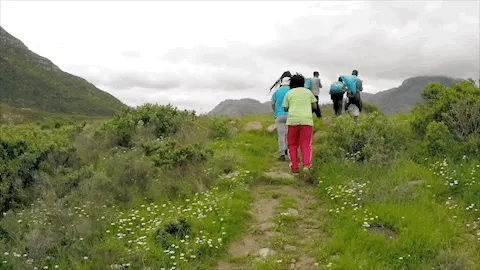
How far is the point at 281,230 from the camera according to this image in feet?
21.1

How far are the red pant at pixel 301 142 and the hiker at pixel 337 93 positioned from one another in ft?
19.6

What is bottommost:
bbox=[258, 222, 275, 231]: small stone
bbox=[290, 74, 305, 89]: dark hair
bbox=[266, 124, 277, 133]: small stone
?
bbox=[258, 222, 275, 231]: small stone

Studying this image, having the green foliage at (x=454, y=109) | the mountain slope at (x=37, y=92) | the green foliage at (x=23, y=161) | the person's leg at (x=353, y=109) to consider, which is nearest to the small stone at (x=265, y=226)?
the green foliage at (x=23, y=161)

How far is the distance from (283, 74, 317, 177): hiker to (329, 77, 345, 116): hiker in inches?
219

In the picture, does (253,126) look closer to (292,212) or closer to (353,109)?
(353,109)

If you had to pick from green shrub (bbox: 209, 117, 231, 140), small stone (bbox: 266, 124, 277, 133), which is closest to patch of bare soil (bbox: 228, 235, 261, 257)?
green shrub (bbox: 209, 117, 231, 140)

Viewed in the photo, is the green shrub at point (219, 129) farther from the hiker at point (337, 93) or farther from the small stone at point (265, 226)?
the small stone at point (265, 226)

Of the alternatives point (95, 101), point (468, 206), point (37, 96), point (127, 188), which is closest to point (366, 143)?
point (468, 206)

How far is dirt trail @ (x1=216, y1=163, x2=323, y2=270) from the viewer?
560cm

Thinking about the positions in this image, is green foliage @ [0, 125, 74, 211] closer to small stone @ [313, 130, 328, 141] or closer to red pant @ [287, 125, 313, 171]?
red pant @ [287, 125, 313, 171]

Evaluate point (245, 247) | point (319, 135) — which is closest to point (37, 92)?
point (319, 135)

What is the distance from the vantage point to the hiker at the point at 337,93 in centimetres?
1469

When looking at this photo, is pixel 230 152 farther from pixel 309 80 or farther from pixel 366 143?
pixel 309 80

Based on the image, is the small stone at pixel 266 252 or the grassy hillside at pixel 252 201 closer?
the grassy hillside at pixel 252 201
